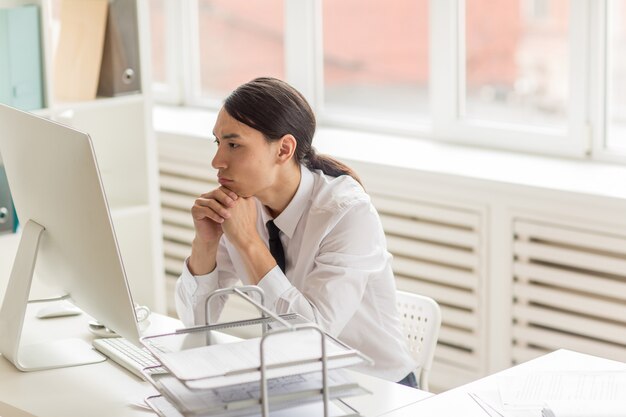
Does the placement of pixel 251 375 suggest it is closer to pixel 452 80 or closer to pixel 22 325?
pixel 22 325

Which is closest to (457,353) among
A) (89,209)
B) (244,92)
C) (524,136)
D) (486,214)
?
(486,214)

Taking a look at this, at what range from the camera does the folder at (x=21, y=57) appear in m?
3.16

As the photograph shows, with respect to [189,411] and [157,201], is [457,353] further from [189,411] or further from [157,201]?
[189,411]

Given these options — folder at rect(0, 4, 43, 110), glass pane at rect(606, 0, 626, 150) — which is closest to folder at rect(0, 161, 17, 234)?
folder at rect(0, 4, 43, 110)

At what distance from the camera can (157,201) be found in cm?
371

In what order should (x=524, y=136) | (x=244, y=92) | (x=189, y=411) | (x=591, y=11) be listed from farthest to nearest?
1. (x=524, y=136)
2. (x=591, y=11)
3. (x=244, y=92)
4. (x=189, y=411)

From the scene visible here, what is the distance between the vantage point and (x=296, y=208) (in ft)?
7.84

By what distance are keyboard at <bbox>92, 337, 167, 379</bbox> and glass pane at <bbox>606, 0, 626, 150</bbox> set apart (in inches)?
74.3

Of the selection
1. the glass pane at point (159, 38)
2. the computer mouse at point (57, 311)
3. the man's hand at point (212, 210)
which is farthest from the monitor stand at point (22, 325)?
the glass pane at point (159, 38)

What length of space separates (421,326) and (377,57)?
189cm

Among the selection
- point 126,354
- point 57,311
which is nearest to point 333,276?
point 126,354

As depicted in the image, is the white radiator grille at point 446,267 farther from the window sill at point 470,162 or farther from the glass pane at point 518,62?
the glass pane at point 518,62

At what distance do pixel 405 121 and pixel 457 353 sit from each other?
986 millimetres

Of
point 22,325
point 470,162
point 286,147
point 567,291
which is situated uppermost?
point 286,147
